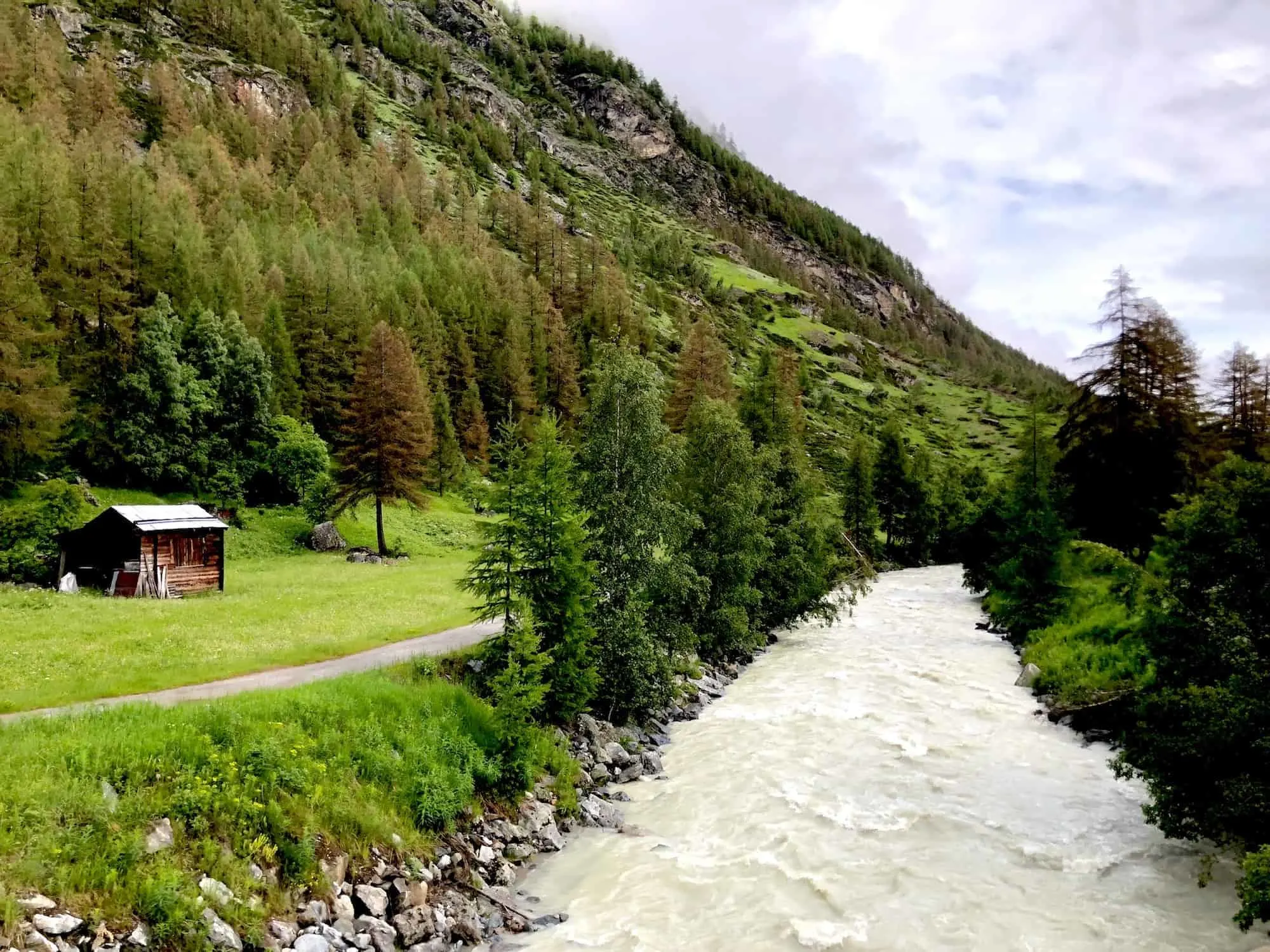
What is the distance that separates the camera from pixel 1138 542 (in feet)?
104

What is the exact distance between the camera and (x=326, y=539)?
4988 cm

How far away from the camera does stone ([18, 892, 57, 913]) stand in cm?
877

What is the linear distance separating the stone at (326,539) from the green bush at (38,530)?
49.4 ft

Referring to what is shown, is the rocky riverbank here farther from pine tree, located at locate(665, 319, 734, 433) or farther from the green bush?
pine tree, located at locate(665, 319, 734, 433)

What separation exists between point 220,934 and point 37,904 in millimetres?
2377

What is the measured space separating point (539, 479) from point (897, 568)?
67615mm

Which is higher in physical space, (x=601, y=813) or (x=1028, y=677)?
(x=1028, y=677)

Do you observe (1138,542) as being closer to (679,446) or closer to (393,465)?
(679,446)

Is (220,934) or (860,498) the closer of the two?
(220,934)

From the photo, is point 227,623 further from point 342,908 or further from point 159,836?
point 342,908

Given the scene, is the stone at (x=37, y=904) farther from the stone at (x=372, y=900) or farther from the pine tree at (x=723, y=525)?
the pine tree at (x=723, y=525)

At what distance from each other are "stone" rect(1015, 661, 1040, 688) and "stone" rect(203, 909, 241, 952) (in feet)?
91.9

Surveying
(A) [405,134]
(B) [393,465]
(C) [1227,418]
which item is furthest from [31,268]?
(A) [405,134]

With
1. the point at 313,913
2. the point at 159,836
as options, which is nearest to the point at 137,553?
the point at 159,836
